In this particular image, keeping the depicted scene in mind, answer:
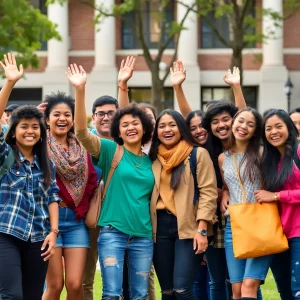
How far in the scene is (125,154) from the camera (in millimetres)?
7848

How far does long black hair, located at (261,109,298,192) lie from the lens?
772cm

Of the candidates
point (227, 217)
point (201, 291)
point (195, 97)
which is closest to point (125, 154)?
point (227, 217)

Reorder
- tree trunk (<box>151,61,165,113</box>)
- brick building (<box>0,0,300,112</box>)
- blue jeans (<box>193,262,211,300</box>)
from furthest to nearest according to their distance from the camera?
brick building (<box>0,0,300,112</box>) < tree trunk (<box>151,61,165,113</box>) < blue jeans (<box>193,262,211,300</box>)

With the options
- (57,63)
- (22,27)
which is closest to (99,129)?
(22,27)

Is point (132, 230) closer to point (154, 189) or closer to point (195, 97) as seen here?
point (154, 189)

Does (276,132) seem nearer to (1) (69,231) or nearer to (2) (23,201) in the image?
(1) (69,231)

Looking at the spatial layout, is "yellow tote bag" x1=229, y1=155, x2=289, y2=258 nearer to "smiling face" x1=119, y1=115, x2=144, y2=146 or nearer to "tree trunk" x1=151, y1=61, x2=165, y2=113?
"smiling face" x1=119, y1=115, x2=144, y2=146

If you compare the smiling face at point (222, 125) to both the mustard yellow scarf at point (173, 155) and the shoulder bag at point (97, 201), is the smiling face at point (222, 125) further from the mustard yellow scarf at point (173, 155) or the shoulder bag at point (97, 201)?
the shoulder bag at point (97, 201)

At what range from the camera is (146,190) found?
7.73 metres

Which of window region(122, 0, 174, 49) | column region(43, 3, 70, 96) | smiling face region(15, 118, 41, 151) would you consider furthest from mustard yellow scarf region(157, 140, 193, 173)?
column region(43, 3, 70, 96)

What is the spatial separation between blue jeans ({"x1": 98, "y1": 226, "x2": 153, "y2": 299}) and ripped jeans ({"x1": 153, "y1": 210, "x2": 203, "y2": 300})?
11cm

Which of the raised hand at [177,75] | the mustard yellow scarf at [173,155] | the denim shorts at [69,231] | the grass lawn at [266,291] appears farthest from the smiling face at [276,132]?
the grass lawn at [266,291]

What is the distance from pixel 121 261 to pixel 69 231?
62cm

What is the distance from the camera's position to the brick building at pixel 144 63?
127ft
